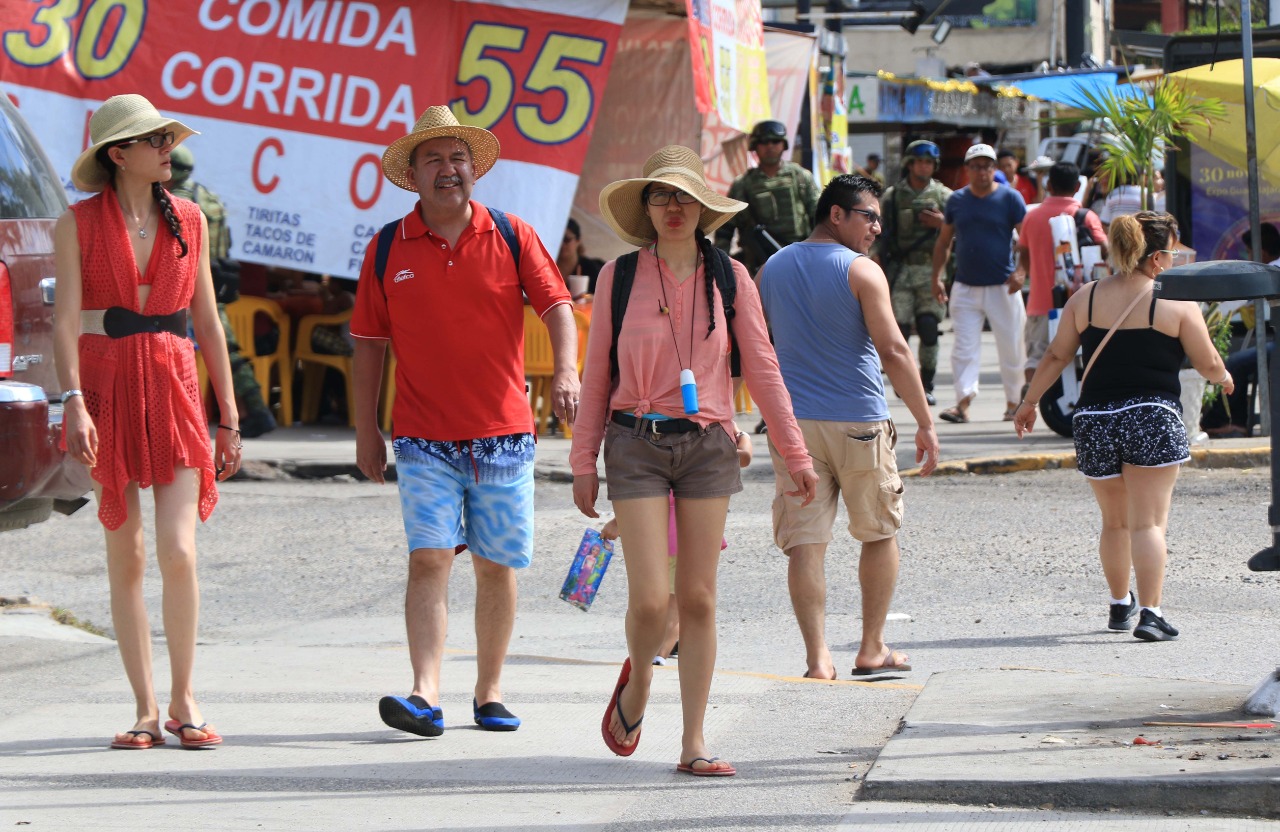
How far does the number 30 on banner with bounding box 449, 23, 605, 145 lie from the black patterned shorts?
6659mm

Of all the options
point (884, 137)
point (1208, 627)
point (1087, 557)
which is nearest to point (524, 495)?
point (1208, 627)

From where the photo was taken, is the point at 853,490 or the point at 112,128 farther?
the point at 853,490

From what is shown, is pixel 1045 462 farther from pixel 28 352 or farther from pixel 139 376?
pixel 139 376

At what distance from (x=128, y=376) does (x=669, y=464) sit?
1.68 m

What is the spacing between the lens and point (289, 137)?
13438mm

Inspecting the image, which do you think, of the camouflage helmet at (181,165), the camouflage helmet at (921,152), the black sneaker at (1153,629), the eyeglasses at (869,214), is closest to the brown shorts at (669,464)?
the eyeglasses at (869,214)

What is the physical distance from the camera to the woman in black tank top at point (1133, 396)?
24.5ft

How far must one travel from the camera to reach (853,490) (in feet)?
22.4

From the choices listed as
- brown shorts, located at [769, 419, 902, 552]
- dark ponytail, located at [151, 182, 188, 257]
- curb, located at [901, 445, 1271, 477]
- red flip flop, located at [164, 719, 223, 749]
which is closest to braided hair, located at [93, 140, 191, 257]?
dark ponytail, located at [151, 182, 188, 257]

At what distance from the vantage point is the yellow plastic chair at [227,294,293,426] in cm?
1377

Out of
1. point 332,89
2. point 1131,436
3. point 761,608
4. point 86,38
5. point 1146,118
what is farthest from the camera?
point 332,89

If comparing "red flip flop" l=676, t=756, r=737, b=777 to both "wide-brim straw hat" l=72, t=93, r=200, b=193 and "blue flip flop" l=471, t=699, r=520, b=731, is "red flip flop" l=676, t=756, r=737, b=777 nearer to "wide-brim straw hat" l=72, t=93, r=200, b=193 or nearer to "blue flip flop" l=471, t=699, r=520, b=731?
"blue flip flop" l=471, t=699, r=520, b=731

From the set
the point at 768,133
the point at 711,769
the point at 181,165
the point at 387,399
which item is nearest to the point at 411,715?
the point at 711,769

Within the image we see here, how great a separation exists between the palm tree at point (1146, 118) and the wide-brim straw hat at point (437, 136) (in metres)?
7.88
